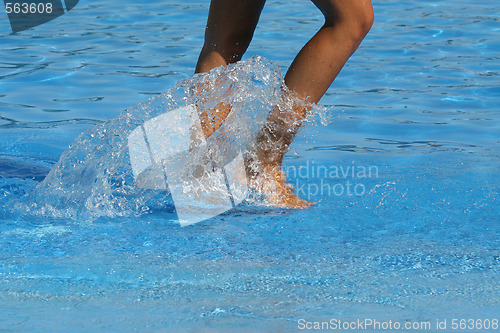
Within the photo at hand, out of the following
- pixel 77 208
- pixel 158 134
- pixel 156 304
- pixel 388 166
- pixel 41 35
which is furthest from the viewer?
pixel 41 35

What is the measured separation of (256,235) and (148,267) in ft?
1.39

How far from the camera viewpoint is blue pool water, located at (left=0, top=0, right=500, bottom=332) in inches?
69.9

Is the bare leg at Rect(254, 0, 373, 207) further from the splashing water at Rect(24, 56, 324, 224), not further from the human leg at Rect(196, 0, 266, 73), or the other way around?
the human leg at Rect(196, 0, 266, 73)

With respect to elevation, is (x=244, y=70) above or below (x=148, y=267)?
above

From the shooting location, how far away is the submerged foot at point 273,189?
2.62m

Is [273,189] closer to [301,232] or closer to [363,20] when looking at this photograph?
[301,232]

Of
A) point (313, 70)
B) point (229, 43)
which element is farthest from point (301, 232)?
point (229, 43)

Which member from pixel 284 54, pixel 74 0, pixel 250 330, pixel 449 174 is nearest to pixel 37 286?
pixel 250 330

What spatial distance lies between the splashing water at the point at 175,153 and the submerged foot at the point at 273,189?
0.16ft

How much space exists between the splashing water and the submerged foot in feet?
0.16

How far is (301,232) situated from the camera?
7.68 ft

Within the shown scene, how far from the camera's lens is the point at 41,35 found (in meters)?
6.50

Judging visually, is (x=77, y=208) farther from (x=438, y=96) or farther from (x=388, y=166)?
(x=438, y=96)

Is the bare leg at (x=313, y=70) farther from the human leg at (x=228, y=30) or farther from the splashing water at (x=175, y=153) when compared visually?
the human leg at (x=228, y=30)
